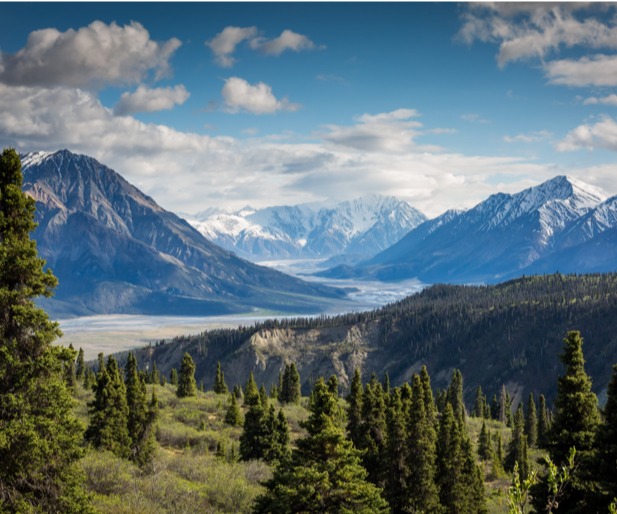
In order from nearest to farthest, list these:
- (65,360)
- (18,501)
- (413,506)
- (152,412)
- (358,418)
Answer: (18,501)
(65,360)
(413,506)
(358,418)
(152,412)

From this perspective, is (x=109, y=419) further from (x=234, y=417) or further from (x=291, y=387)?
(x=291, y=387)

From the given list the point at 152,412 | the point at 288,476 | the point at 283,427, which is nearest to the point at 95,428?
the point at 152,412

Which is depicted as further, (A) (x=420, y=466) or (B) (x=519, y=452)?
(B) (x=519, y=452)

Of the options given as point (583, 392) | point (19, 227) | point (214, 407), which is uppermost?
point (19, 227)

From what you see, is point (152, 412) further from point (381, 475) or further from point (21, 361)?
point (21, 361)

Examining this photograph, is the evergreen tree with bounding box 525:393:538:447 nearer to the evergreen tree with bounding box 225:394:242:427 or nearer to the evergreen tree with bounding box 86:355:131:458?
the evergreen tree with bounding box 225:394:242:427

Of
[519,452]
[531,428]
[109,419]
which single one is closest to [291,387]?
[519,452]
